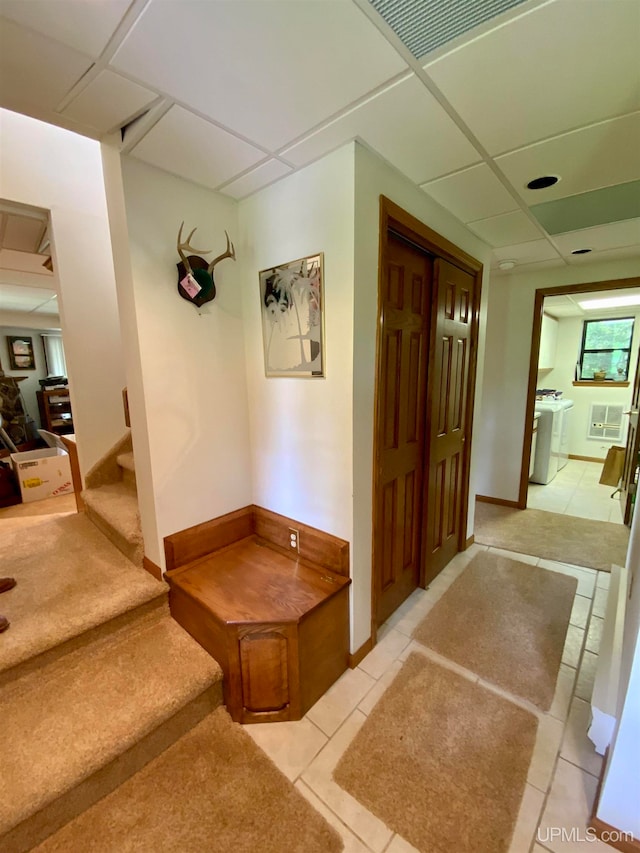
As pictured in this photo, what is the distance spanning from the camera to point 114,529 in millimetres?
2072

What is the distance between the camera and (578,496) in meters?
4.08

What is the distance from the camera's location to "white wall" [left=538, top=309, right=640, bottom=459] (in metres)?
5.18

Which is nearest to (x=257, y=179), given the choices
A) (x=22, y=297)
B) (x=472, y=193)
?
(x=472, y=193)

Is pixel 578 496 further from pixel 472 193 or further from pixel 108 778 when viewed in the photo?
pixel 108 778

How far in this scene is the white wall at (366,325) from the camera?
149 cm

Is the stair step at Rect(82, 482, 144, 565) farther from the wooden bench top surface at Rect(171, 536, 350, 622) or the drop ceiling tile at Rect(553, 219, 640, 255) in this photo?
the drop ceiling tile at Rect(553, 219, 640, 255)

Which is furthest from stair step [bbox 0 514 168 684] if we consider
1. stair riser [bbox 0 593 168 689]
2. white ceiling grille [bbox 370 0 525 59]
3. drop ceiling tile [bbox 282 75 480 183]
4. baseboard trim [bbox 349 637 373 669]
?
white ceiling grille [bbox 370 0 525 59]

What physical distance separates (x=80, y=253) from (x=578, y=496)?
531 cm

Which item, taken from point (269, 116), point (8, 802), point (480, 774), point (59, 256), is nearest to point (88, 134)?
point (269, 116)

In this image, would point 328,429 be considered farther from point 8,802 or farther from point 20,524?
point 20,524

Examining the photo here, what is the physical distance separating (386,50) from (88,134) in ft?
3.97

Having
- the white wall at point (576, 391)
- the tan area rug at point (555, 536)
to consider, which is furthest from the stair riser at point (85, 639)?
the white wall at point (576, 391)

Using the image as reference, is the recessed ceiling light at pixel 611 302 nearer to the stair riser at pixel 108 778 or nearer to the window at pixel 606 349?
the window at pixel 606 349

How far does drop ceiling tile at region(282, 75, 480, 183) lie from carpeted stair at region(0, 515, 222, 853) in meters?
2.13
